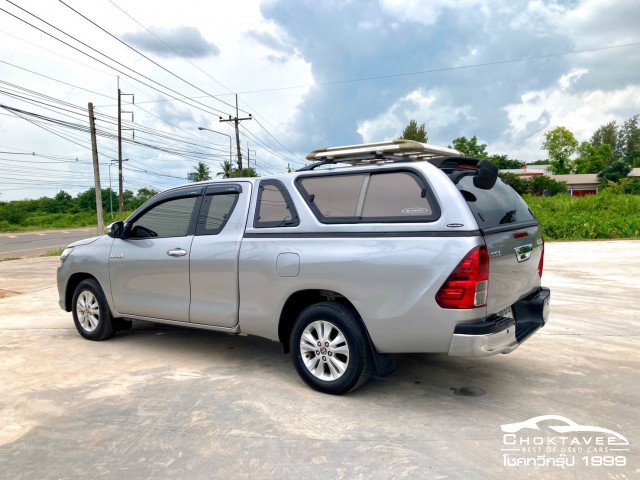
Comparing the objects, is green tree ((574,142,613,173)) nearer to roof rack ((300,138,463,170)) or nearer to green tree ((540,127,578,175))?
green tree ((540,127,578,175))

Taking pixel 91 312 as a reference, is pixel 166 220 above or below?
above

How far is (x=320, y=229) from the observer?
4078mm

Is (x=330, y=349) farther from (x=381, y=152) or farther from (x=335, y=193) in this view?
(x=381, y=152)

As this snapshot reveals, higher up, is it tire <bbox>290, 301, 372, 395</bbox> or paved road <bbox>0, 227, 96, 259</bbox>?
tire <bbox>290, 301, 372, 395</bbox>

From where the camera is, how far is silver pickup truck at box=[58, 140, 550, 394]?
3.50 meters

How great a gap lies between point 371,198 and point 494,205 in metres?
0.98

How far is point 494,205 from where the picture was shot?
4.02 metres

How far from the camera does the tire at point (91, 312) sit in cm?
575

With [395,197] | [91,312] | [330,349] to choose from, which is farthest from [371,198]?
[91,312]

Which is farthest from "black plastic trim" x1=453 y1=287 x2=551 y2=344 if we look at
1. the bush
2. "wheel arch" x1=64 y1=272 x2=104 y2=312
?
the bush

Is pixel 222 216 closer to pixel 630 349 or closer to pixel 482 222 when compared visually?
pixel 482 222

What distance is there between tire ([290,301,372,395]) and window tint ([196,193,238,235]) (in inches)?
51.2

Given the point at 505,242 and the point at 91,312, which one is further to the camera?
the point at 91,312

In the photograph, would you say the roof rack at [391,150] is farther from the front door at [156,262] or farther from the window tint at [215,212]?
the front door at [156,262]
